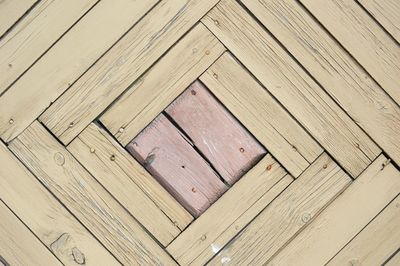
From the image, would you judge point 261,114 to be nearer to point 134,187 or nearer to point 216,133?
point 216,133

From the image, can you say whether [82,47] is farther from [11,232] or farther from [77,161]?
[11,232]

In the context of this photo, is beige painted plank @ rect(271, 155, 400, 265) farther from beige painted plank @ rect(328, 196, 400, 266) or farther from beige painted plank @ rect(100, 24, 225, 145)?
beige painted plank @ rect(100, 24, 225, 145)

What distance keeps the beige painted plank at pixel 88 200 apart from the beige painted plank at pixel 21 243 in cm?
11

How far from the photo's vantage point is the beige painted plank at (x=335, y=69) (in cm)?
136

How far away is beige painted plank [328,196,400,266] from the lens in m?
1.37

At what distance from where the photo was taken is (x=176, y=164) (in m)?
1.36

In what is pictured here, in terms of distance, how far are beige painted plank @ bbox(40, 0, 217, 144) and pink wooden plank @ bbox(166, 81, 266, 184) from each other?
126 millimetres

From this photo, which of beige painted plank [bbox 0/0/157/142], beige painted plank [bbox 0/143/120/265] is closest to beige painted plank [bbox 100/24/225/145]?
beige painted plank [bbox 0/0/157/142]

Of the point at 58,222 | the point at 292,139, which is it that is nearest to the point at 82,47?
the point at 58,222

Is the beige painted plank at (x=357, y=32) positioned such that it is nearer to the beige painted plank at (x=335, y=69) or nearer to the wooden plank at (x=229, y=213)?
the beige painted plank at (x=335, y=69)

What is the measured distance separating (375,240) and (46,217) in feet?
2.60

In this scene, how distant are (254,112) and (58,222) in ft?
1.76

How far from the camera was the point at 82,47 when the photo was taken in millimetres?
1354

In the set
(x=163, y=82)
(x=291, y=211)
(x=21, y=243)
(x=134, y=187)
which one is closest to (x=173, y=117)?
(x=163, y=82)
